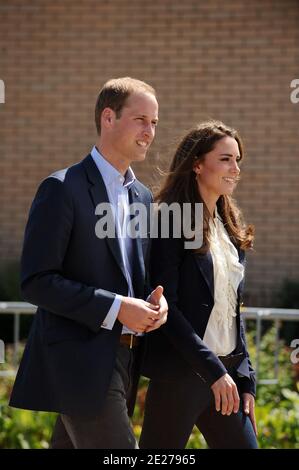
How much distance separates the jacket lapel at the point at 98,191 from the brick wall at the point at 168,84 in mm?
5734

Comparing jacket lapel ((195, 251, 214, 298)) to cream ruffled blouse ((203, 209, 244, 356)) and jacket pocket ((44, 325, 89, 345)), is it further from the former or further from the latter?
jacket pocket ((44, 325, 89, 345))

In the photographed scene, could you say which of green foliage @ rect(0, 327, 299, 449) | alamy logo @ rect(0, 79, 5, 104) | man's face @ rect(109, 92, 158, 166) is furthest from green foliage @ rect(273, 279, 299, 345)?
man's face @ rect(109, 92, 158, 166)

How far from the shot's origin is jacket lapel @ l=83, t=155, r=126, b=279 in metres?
3.11

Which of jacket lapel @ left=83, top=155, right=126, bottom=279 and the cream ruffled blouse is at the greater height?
jacket lapel @ left=83, top=155, right=126, bottom=279

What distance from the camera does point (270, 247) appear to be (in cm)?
924

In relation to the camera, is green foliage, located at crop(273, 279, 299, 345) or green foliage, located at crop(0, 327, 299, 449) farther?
green foliage, located at crop(273, 279, 299, 345)

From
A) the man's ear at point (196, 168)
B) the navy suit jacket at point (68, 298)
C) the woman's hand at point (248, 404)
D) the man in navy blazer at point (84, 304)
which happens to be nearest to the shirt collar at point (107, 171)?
the man in navy blazer at point (84, 304)

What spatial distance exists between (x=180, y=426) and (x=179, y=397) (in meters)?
0.11

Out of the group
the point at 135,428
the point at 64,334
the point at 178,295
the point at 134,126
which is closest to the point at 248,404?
the point at 178,295

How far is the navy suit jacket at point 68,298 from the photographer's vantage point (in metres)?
2.98

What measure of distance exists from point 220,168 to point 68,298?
91 centimetres
